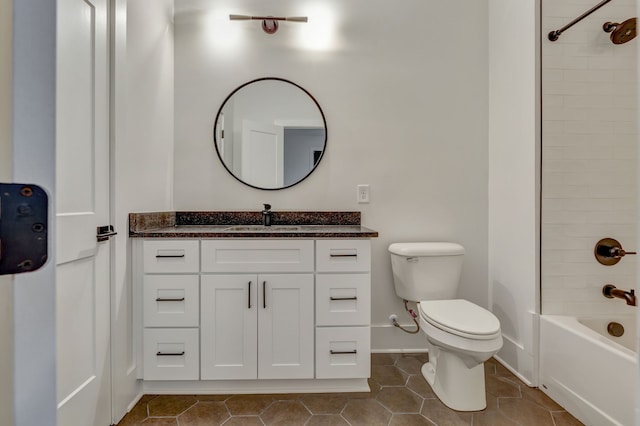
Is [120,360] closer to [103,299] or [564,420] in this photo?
[103,299]

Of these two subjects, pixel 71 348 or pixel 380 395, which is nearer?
pixel 71 348

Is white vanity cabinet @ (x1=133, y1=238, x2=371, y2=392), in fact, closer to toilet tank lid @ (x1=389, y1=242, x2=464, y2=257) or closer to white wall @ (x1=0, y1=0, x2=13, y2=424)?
toilet tank lid @ (x1=389, y1=242, x2=464, y2=257)

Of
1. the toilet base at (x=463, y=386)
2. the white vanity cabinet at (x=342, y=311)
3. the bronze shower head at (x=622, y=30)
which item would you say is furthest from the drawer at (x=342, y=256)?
the bronze shower head at (x=622, y=30)

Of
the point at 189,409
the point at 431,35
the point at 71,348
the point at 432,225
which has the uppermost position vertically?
the point at 431,35

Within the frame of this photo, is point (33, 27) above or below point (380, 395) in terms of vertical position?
above

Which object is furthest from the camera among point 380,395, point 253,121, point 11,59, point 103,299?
point 253,121

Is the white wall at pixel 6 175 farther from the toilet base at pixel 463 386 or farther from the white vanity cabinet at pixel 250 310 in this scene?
the toilet base at pixel 463 386

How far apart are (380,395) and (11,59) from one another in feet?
6.21

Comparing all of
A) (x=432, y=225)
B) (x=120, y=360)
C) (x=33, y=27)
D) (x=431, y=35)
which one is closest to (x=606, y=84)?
(x=431, y=35)

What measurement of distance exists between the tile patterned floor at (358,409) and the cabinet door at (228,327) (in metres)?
0.15

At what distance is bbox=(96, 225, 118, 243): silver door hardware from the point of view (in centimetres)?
141

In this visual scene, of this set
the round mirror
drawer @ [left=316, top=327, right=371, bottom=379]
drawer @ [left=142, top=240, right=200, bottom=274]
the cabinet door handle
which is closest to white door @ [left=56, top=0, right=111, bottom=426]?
drawer @ [left=142, top=240, right=200, bottom=274]

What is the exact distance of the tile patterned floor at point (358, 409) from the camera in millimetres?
1518

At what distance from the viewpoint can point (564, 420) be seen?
1.52 m
